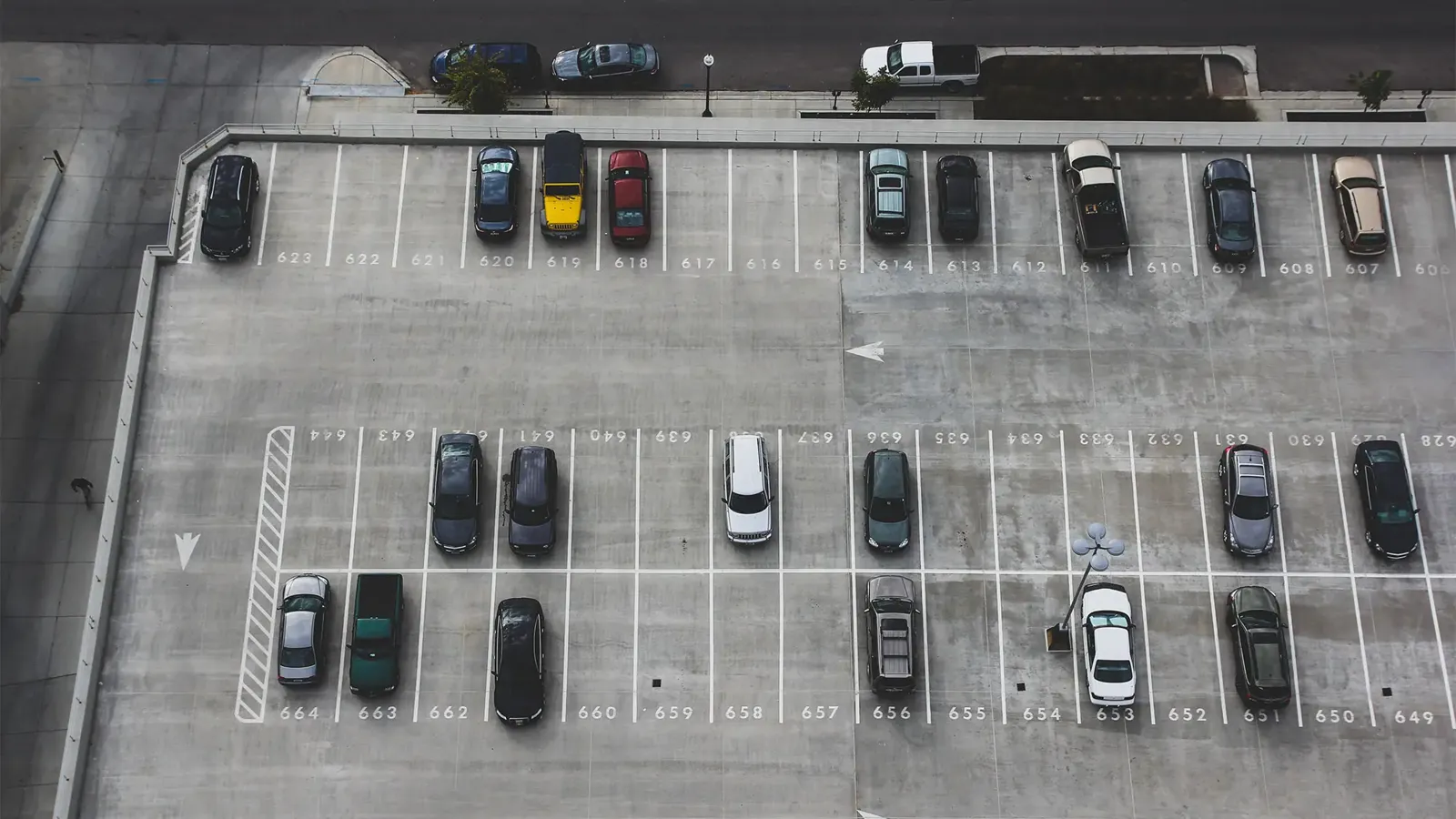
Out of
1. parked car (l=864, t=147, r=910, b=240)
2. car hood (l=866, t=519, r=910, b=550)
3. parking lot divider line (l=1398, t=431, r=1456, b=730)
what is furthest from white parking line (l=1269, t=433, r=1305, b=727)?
parked car (l=864, t=147, r=910, b=240)

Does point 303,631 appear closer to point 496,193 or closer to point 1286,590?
point 496,193

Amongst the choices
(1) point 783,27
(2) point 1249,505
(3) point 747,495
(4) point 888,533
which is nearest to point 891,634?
(4) point 888,533

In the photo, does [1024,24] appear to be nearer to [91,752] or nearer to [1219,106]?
[1219,106]

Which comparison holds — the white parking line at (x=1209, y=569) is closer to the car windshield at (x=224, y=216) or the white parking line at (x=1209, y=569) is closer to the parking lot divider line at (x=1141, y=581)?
the parking lot divider line at (x=1141, y=581)

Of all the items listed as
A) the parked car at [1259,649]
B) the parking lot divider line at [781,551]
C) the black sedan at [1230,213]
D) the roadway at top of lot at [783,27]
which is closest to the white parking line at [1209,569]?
the parked car at [1259,649]

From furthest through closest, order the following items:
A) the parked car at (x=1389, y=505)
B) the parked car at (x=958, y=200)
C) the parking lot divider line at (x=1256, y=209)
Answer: the parking lot divider line at (x=1256, y=209) < the parked car at (x=958, y=200) < the parked car at (x=1389, y=505)

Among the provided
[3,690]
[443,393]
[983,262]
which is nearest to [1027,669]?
[983,262]
